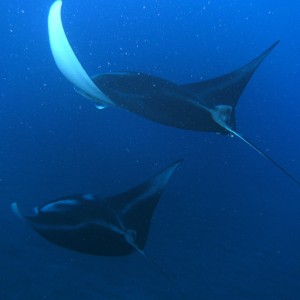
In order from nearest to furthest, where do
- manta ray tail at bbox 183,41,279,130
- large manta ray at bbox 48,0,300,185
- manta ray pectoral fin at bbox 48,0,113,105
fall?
1. manta ray pectoral fin at bbox 48,0,113,105
2. large manta ray at bbox 48,0,300,185
3. manta ray tail at bbox 183,41,279,130

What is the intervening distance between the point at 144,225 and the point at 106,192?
668cm

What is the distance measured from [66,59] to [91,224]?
1.06 m

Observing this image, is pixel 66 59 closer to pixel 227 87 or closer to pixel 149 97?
pixel 149 97

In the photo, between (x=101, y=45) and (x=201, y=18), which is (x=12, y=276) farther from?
(x=201, y=18)

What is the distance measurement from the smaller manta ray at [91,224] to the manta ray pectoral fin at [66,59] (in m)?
0.71

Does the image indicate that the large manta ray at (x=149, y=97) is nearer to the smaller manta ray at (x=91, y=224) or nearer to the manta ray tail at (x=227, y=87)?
the manta ray tail at (x=227, y=87)

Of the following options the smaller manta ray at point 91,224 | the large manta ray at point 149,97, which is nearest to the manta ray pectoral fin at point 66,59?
the large manta ray at point 149,97

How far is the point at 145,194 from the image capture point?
2.56 meters

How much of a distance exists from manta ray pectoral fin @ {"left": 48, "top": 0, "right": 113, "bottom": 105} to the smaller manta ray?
0.71 m

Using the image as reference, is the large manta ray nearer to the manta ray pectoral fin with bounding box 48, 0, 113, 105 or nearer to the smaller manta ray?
the manta ray pectoral fin with bounding box 48, 0, 113, 105

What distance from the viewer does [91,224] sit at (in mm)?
2396

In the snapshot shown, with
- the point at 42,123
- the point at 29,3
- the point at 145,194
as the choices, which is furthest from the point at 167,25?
the point at 145,194

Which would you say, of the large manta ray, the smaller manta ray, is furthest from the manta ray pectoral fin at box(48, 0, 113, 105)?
the smaller manta ray

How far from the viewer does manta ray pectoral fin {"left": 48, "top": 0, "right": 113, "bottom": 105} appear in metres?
1.85
